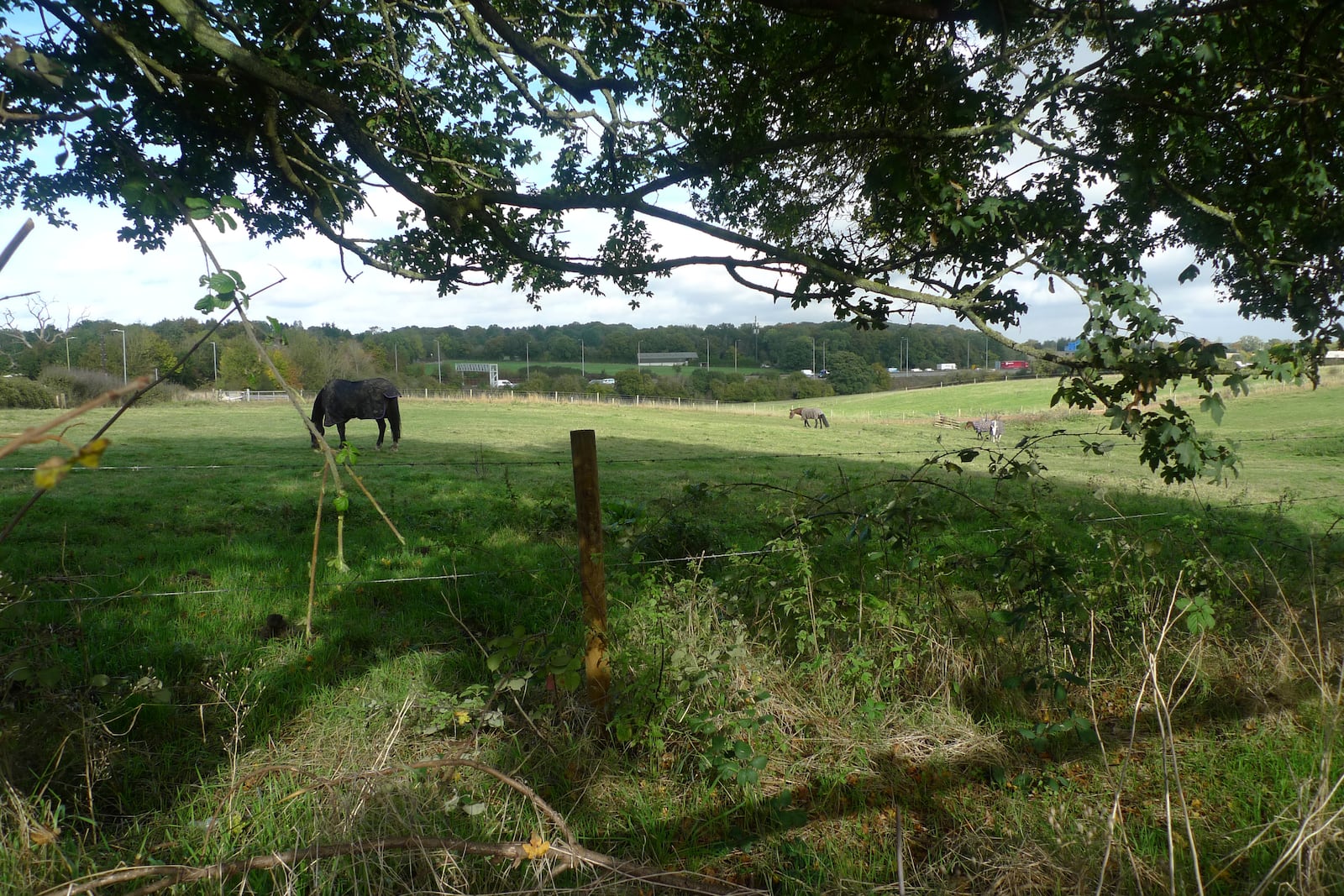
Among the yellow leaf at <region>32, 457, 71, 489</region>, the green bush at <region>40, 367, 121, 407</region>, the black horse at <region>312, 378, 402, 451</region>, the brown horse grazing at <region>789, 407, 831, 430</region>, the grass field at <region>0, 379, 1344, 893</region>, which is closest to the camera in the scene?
the yellow leaf at <region>32, 457, 71, 489</region>

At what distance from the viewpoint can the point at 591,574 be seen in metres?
3.94

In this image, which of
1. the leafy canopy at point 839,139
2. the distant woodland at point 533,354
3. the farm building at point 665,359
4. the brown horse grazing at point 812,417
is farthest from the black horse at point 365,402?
the brown horse grazing at point 812,417

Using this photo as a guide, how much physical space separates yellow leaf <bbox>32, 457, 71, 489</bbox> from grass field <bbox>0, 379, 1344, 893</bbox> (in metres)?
2.13

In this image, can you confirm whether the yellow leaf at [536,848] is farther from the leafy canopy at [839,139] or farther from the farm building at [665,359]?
the farm building at [665,359]

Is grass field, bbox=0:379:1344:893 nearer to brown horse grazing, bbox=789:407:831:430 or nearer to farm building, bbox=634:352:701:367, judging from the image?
farm building, bbox=634:352:701:367

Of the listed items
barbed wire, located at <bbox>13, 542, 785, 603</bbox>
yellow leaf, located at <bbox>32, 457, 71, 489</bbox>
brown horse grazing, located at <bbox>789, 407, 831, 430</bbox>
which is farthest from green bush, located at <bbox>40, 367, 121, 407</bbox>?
brown horse grazing, located at <bbox>789, 407, 831, 430</bbox>

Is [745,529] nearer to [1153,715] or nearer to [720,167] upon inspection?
[720,167]

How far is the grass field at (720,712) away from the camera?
3.02 metres

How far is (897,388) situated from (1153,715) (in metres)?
38.4

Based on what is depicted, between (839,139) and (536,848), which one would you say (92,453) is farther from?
(839,139)

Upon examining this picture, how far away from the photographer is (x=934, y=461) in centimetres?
431

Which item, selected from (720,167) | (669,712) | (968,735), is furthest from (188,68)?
(968,735)

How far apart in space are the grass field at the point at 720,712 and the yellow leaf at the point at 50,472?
2.13m

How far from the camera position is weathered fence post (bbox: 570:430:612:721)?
389 cm
